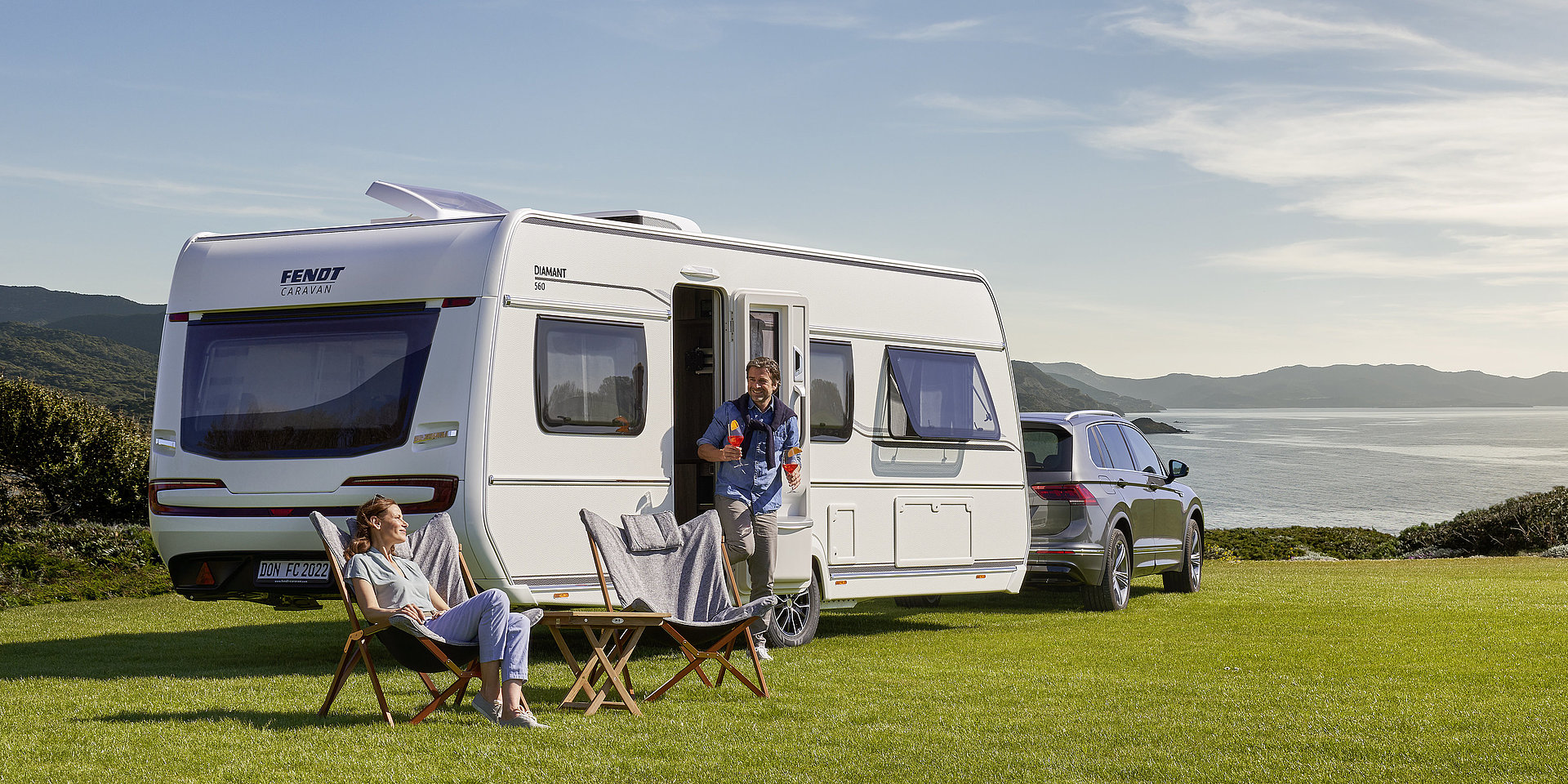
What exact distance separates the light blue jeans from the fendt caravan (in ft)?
4.01

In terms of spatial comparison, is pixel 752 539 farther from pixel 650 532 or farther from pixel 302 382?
pixel 302 382

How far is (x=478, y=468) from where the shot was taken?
7.58 m

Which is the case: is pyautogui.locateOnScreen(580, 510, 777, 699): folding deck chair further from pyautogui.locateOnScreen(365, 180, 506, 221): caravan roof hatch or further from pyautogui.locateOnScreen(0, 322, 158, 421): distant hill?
pyautogui.locateOnScreen(0, 322, 158, 421): distant hill

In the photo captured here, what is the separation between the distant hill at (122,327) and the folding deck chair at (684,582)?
47.3 metres

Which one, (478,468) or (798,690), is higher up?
(478,468)

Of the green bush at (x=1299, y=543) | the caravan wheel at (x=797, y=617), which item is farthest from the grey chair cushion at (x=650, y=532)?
the green bush at (x=1299, y=543)

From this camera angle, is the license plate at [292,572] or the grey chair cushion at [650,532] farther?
the license plate at [292,572]

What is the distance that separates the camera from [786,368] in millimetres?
9141

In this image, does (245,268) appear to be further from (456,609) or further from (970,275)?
(970,275)

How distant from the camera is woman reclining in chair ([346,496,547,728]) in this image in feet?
20.5

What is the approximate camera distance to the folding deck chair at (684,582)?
7.01 metres

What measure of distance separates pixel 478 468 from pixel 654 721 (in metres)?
1.82

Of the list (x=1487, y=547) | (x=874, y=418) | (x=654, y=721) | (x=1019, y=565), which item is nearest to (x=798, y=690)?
(x=654, y=721)

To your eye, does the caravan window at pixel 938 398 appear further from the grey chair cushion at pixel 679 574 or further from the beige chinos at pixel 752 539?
the grey chair cushion at pixel 679 574
